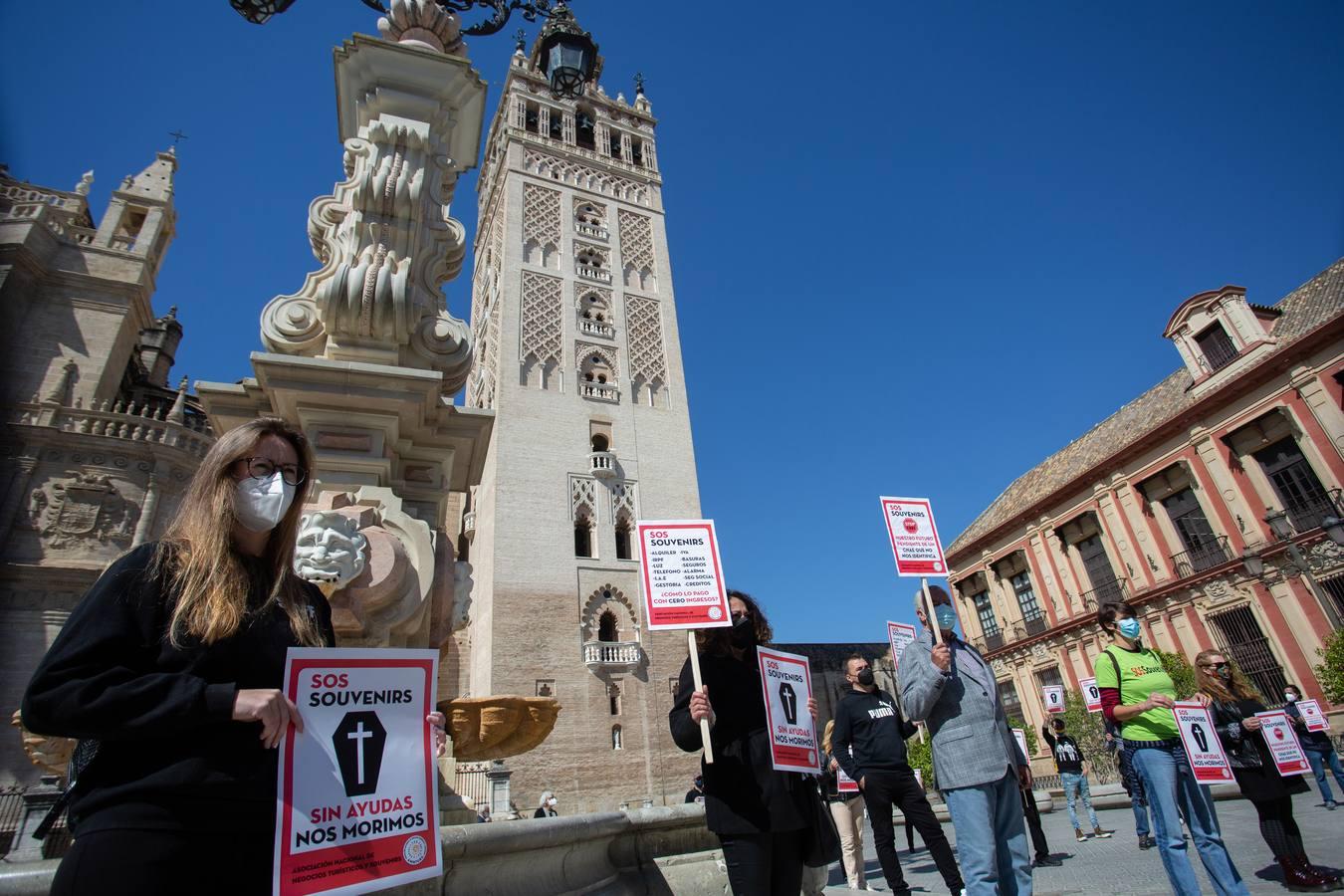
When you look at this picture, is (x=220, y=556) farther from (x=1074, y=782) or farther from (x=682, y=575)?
(x=1074, y=782)

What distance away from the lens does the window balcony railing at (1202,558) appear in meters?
17.9

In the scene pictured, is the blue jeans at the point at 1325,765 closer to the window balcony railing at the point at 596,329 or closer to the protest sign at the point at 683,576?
the protest sign at the point at 683,576

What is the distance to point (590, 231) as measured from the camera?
26281 mm

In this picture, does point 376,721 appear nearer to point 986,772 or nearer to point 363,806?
point 363,806

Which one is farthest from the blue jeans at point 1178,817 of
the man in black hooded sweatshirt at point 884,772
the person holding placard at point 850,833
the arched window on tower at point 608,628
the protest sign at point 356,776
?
the arched window on tower at point 608,628

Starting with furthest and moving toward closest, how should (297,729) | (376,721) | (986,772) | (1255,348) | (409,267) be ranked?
(1255,348)
(409,267)
(986,772)
(376,721)
(297,729)

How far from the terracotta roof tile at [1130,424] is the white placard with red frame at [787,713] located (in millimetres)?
18941

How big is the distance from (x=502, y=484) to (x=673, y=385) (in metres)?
7.28

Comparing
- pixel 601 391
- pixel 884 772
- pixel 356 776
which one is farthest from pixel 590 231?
pixel 356 776

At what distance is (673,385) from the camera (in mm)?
24016

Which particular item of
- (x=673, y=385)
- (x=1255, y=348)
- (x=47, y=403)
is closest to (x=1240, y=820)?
(x=1255, y=348)

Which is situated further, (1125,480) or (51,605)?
(1125,480)

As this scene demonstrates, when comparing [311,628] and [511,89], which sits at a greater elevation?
[511,89]

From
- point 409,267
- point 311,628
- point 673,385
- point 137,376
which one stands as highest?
point 137,376
